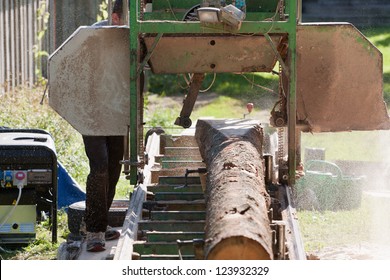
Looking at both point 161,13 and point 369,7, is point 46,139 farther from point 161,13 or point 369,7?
point 369,7

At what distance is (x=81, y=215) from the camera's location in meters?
8.15

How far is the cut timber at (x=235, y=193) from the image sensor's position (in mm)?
5367

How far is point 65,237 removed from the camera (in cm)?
842

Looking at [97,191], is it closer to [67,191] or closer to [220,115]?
[67,191]

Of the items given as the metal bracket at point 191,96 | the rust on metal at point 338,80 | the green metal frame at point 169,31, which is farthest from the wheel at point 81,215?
the rust on metal at point 338,80

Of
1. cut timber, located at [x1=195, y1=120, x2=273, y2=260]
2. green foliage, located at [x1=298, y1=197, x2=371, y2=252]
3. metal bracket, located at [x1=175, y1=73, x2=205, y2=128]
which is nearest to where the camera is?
cut timber, located at [x1=195, y1=120, x2=273, y2=260]

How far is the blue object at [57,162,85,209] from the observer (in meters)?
9.12

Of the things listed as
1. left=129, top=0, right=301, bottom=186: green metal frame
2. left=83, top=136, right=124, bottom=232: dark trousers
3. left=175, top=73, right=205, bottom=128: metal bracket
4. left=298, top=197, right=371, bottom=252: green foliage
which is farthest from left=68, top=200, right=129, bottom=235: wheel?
left=298, top=197, right=371, bottom=252: green foliage

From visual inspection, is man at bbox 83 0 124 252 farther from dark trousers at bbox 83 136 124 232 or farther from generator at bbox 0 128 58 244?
generator at bbox 0 128 58 244

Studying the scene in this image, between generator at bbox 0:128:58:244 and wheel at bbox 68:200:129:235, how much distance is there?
0.50ft

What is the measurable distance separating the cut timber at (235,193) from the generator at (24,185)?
1267 millimetres

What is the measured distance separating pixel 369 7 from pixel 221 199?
14.3 meters

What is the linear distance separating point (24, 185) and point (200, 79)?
155 cm

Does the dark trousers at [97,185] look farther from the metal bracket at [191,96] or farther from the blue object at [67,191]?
the blue object at [67,191]
